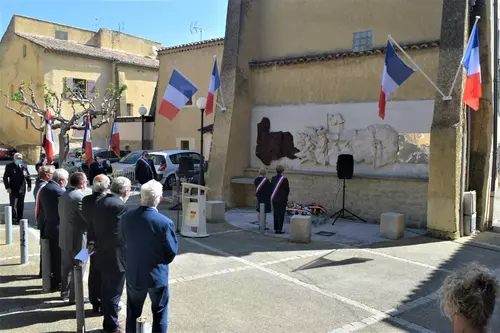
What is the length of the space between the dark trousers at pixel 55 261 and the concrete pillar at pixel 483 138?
1024 cm

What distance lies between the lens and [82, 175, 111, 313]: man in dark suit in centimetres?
521

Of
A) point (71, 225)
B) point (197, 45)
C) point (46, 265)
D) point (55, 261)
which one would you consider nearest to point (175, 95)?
point (55, 261)

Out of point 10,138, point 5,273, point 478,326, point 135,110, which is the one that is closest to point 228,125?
point 5,273

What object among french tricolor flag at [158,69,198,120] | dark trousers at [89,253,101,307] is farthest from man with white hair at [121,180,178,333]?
french tricolor flag at [158,69,198,120]

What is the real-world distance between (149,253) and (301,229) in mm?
5975

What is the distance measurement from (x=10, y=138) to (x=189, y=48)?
18.3 meters

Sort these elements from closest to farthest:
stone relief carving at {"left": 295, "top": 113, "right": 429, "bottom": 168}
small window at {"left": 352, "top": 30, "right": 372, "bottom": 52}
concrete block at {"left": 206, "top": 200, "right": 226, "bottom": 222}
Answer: stone relief carving at {"left": 295, "top": 113, "right": 429, "bottom": 168}, concrete block at {"left": 206, "top": 200, "right": 226, "bottom": 222}, small window at {"left": 352, "top": 30, "right": 372, "bottom": 52}

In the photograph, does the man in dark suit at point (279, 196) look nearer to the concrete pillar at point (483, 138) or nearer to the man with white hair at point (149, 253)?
the concrete pillar at point (483, 138)

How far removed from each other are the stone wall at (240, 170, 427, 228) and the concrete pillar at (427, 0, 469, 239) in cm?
113

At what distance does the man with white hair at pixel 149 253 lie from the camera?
4176 millimetres

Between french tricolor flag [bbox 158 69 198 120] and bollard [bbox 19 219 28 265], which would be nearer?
bollard [bbox 19 219 28 265]

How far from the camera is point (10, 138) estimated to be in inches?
1356

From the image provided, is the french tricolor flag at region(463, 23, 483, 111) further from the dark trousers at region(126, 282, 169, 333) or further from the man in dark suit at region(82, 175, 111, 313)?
the dark trousers at region(126, 282, 169, 333)

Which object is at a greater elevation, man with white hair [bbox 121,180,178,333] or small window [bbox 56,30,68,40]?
small window [bbox 56,30,68,40]
